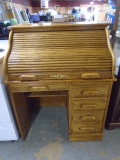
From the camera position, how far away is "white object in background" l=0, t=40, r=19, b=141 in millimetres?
1066

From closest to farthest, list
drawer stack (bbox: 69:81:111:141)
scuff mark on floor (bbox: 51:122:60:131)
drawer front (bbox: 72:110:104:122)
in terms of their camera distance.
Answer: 1. drawer stack (bbox: 69:81:111:141)
2. drawer front (bbox: 72:110:104:122)
3. scuff mark on floor (bbox: 51:122:60:131)

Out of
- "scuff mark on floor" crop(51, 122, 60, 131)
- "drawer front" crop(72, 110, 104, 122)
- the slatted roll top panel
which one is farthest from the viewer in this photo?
"scuff mark on floor" crop(51, 122, 60, 131)

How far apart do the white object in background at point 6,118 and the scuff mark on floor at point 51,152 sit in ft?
1.02

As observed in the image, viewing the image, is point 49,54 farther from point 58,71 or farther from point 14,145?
point 14,145

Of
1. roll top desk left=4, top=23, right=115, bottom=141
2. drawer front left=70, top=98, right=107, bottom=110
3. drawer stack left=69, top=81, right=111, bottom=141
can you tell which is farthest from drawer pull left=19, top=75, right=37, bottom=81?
drawer front left=70, top=98, right=107, bottom=110

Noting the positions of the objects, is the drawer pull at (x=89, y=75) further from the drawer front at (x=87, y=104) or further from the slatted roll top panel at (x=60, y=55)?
the drawer front at (x=87, y=104)

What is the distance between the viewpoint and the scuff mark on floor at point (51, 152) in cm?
123

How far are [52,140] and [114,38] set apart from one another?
1318mm

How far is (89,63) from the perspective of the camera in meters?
0.93

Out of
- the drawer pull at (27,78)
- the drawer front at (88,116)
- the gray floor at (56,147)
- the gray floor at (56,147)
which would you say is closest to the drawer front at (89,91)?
the drawer front at (88,116)

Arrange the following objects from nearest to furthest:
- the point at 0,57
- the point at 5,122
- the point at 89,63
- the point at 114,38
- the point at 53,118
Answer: the point at 89,63 → the point at 0,57 → the point at 5,122 → the point at 114,38 → the point at 53,118

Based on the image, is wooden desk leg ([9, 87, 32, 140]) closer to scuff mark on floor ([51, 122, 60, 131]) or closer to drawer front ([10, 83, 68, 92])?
drawer front ([10, 83, 68, 92])

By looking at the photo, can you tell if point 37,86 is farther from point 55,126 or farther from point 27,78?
point 55,126

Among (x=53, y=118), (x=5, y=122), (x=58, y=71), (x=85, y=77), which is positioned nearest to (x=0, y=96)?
(x=5, y=122)
